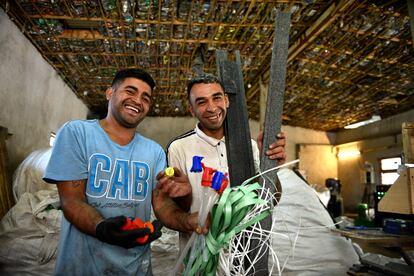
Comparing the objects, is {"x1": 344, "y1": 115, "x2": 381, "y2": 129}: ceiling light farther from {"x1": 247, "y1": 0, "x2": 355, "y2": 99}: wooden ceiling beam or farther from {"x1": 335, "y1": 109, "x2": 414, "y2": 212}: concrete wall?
{"x1": 247, "y1": 0, "x2": 355, "y2": 99}: wooden ceiling beam

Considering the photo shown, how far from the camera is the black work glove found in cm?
85

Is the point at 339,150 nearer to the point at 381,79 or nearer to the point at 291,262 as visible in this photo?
the point at 381,79

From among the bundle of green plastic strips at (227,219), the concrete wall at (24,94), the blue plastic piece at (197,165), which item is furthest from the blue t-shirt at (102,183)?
the concrete wall at (24,94)

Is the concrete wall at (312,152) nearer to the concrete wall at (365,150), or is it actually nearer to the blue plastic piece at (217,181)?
the concrete wall at (365,150)

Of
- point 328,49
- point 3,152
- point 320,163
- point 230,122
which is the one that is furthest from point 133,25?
point 320,163

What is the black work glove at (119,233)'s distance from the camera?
850 mm

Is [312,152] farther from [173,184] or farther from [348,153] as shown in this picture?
[173,184]

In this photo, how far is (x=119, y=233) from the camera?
86cm

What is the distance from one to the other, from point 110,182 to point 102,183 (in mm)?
32

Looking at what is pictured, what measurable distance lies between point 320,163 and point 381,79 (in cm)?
425

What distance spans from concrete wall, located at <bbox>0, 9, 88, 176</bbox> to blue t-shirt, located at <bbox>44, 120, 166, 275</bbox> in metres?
2.39

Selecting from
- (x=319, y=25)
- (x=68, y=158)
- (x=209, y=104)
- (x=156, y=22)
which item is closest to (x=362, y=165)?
(x=319, y=25)

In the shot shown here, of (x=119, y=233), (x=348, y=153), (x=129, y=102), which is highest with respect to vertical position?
(x=348, y=153)

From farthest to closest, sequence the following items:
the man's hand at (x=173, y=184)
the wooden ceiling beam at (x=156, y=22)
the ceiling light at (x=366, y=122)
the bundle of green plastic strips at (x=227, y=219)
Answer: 1. the ceiling light at (x=366, y=122)
2. the wooden ceiling beam at (x=156, y=22)
3. the man's hand at (x=173, y=184)
4. the bundle of green plastic strips at (x=227, y=219)
